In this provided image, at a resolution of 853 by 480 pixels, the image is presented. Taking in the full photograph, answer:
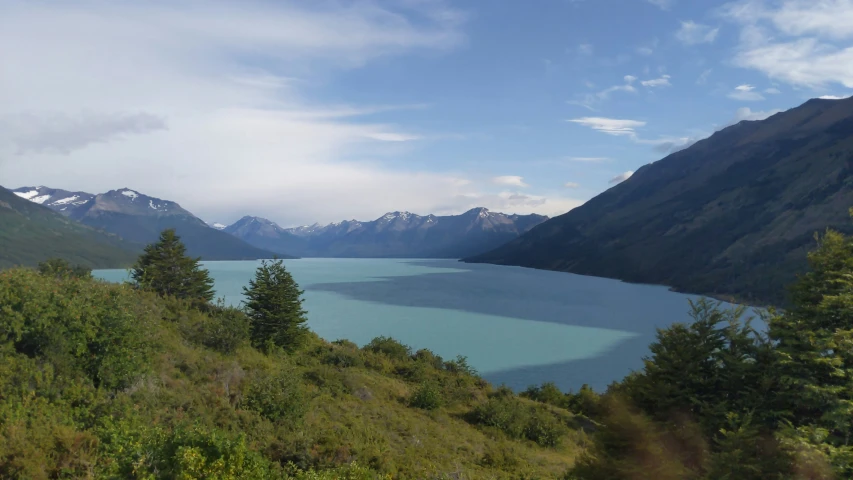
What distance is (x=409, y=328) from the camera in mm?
75562

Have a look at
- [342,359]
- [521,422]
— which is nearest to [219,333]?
[342,359]

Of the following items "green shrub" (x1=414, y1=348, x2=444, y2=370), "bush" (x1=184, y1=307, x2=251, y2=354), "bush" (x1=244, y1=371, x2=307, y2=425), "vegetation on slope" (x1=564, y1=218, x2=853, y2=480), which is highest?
"vegetation on slope" (x1=564, y1=218, x2=853, y2=480)

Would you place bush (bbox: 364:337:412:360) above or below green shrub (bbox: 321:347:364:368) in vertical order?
below

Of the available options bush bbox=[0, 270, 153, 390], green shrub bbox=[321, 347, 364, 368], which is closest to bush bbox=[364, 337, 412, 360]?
green shrub bbox=[321, 347, 364, 368]

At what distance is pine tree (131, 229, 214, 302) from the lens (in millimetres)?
45344

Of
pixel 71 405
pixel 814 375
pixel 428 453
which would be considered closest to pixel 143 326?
pixel 71 405

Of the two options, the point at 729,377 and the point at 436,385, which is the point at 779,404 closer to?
the point at 729,377

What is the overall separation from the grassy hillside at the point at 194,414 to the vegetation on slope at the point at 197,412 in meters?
0.05

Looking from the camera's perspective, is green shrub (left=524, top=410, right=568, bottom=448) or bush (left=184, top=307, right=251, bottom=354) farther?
bush (left=184, top=307, right=251, bottom=354)

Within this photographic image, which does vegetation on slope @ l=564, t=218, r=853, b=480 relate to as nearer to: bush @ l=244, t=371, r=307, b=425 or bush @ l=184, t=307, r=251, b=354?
bush @ l=244, t=371, r=307, b=425

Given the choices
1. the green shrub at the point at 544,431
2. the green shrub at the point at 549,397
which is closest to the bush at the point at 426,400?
the green shrub at the point at 544,431

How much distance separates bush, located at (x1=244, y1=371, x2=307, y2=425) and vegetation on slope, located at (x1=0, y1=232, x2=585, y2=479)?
2.0 inches

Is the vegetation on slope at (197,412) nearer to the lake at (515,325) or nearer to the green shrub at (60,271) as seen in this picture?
the green shrub at (60,271)

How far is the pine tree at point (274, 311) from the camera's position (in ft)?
96.2
